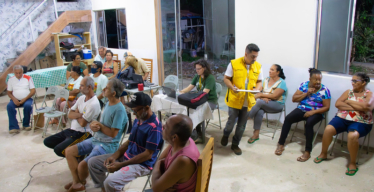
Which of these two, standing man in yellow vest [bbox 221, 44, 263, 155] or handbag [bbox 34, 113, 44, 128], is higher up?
standing man in yellow vest [bbox 221, 44, 263, 155]

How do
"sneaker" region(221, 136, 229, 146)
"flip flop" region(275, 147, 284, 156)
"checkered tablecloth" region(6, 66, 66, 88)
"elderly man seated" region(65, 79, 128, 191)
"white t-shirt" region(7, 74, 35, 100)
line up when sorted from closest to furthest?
"elderly man seated" region(65, 79, 128, 191)
"flip flop" region(275, 147, 284, 156)
"sneaker" region(221, 136, 229, 146)
"white t-shirt" region(7, 74, 35, 100)
"checkered tablecloth" region(6, 66, 66, 88)

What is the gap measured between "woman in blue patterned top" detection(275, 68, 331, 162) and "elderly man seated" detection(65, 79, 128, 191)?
2.30 meters

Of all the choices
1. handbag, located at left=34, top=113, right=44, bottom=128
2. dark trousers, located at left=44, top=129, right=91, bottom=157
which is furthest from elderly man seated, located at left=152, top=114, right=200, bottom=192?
handbag, located at left=34, top=113, right=44, bottom=128

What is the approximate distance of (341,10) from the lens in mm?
4180

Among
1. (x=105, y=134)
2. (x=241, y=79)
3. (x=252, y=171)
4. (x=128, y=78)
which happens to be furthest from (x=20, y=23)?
(x=252, y=171)

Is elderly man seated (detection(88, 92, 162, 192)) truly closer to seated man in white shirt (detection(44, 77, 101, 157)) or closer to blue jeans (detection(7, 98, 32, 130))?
seated man in white shirt (detection(44, 77, 101, 157))

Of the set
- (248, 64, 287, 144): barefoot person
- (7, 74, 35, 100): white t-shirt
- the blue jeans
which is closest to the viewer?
(248, 64, 287, 144): barefoot person

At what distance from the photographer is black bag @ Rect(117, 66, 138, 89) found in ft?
17.5

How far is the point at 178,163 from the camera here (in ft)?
6.22

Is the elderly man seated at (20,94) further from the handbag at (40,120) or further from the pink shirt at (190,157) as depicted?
the pink shirt at (190,157)

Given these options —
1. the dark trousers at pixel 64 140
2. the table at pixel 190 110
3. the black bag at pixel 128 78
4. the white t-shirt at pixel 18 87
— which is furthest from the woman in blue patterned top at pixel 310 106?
the white t-shirt at pixel 18 87

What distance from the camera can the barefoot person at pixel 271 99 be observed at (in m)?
4.49

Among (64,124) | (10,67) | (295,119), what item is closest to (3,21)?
(10,67)

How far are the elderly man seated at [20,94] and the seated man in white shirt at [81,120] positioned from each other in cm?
226
